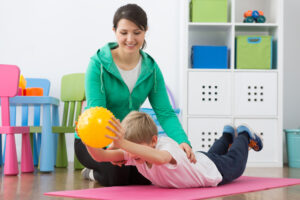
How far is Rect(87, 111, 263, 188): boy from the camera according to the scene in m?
1.36

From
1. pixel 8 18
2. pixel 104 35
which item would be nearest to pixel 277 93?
pixel 104 35

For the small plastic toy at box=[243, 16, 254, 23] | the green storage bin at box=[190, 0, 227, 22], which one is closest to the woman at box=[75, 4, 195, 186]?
the green storage bin at box=[190, 0, 227, 22]

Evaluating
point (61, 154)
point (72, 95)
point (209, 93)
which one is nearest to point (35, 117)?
point (72, 95)

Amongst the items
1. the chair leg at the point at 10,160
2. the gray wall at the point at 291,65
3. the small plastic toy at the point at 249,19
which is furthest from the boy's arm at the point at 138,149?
the gray wall at the point at 291,65

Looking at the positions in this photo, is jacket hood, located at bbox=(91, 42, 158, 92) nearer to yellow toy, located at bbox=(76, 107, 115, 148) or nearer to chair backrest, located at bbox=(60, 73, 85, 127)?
yellow toy, located at bbox=(76, 107, 115, 148)

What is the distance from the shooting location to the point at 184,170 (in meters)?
1.60

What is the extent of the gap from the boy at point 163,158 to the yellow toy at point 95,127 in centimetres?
2

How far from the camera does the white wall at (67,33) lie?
359 centimetres

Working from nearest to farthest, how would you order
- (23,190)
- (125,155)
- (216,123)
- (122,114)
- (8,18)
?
(125,155), (23,190), (122,114), (216,123), (8,18)

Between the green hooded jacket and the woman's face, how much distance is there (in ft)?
0.36

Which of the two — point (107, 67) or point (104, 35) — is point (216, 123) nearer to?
point (104, 35)

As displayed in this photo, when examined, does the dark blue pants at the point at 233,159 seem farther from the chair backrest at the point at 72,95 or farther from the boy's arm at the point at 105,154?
the chair backrest at the point at 72,95

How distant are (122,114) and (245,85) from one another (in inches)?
64.9

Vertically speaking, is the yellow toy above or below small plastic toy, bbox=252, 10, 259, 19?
below
